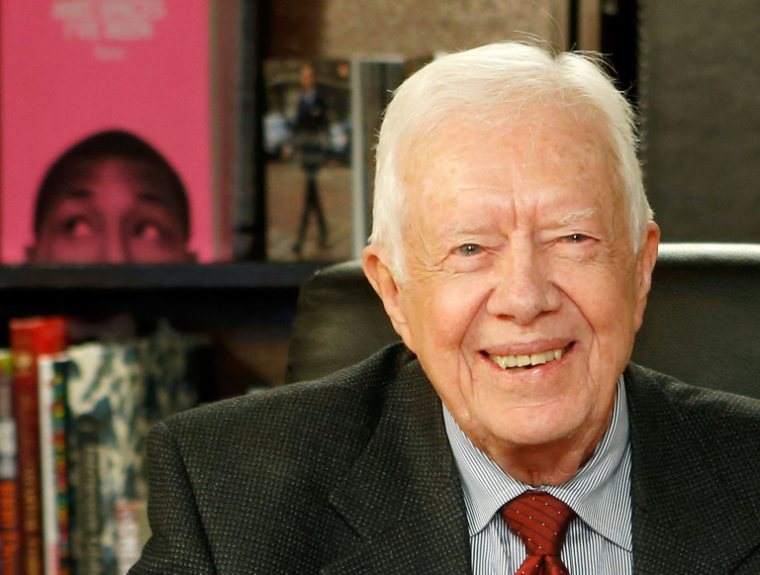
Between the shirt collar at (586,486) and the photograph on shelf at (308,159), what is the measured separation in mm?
498

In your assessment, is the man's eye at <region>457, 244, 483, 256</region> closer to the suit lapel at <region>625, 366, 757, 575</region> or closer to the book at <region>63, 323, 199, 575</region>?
the suit lapel at <region>625, 366, 757, 575</region>

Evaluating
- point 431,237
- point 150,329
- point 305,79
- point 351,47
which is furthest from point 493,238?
point 150,329

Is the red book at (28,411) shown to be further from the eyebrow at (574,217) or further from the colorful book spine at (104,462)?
the eyebrow at (574,217)

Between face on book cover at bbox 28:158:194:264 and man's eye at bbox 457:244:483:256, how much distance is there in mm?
693

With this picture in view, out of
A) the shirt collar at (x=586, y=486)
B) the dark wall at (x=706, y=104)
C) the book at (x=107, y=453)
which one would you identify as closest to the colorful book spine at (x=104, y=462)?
the book at (x=107, y=453)

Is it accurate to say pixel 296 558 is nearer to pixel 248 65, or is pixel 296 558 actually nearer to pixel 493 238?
pixel 493 238

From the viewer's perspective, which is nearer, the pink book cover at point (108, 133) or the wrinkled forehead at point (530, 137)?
the wrinkled forehead at point (530, 137)

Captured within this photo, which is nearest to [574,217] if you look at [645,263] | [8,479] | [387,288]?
[645,263]

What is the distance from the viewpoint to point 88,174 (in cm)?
167

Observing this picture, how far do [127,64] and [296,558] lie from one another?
36.2 inches

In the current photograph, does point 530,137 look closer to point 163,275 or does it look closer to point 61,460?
point 163,275

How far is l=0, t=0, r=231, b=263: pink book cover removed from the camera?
1.64m

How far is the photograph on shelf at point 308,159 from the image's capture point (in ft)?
5.32

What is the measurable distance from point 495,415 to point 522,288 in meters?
0.16
